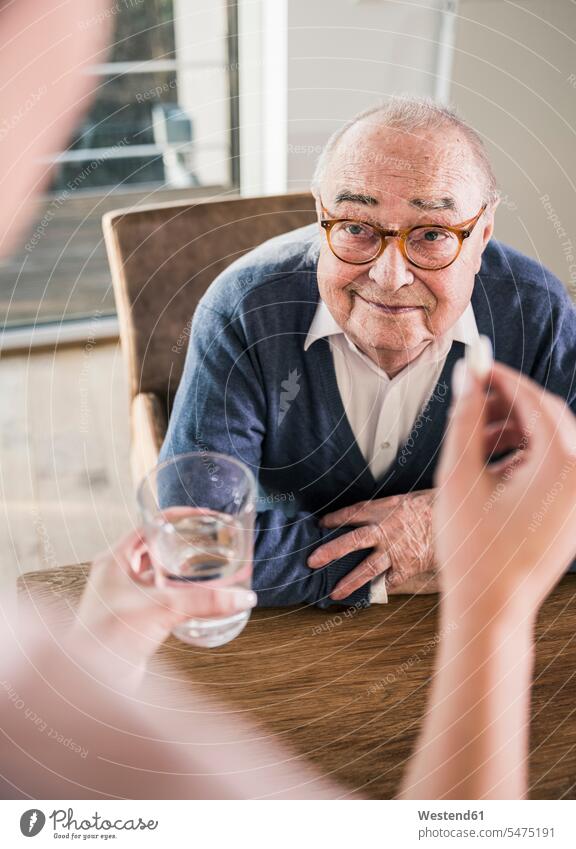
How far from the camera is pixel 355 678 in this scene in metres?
0.64

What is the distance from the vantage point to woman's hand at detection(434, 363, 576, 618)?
681mm

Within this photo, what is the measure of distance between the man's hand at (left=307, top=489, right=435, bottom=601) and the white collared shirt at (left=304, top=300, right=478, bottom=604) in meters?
0.06

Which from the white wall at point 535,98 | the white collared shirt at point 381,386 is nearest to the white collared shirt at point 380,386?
the white collared shirt at point 381,386

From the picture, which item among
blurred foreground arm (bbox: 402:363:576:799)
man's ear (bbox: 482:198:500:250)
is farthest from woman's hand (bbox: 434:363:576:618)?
man's ear (bbox: 482:198:500:250)

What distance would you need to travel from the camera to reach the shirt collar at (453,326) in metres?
0.73

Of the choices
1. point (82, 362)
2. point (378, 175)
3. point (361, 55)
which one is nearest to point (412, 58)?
point (361, 55)

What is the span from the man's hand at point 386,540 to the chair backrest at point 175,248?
0.30 meters

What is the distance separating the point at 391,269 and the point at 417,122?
12cm

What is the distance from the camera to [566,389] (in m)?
0.75

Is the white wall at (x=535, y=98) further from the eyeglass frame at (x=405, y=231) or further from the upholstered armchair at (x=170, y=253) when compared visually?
the upholstered armchair at (x=170, y=253)

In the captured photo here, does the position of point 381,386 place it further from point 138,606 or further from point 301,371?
point 138,606

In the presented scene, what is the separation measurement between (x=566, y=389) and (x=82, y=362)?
19.5 inches
